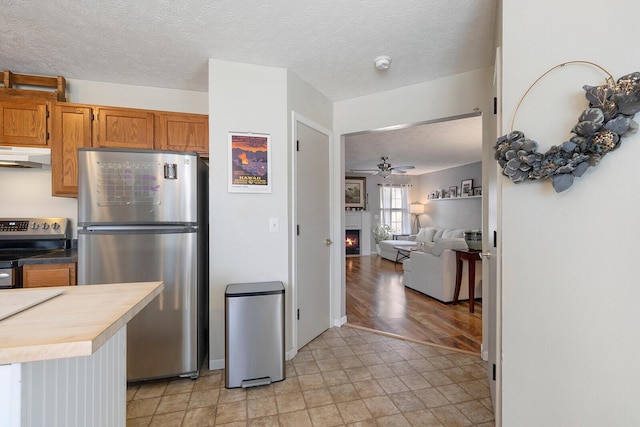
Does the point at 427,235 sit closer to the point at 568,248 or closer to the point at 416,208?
the point at 416,208

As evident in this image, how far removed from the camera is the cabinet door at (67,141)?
7.62 ft

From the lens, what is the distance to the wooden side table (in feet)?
11.6

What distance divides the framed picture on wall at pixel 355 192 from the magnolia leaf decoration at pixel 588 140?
7130 mm

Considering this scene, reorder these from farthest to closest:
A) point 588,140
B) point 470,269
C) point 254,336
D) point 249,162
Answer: point 470,269 → point 249,162 → point 254,336 → point 588,140

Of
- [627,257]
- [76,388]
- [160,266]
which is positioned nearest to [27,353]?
[76,388]

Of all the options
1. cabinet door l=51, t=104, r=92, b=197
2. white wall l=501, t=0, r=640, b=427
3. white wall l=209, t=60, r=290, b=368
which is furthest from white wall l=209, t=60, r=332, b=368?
white wall l=501, t=0, r=640, b=427

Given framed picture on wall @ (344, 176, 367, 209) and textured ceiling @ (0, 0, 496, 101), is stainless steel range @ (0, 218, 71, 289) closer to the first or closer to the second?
textured ceiling @ (0, 0, 496, 101)

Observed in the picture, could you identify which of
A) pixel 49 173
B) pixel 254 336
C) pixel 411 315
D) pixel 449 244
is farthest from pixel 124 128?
pixel 449 244

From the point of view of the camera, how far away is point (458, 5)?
5.37 feet

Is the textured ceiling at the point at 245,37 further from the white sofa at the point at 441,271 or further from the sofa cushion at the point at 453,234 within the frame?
the sofa cushion at the point at 453,234

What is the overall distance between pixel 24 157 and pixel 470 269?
14.9 feet

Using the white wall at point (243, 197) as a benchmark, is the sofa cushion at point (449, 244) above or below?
below

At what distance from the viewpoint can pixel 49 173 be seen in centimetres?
257

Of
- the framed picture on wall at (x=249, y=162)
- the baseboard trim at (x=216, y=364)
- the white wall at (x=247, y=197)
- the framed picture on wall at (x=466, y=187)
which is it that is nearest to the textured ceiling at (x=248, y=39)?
the white wall at (x=247, y=197)
